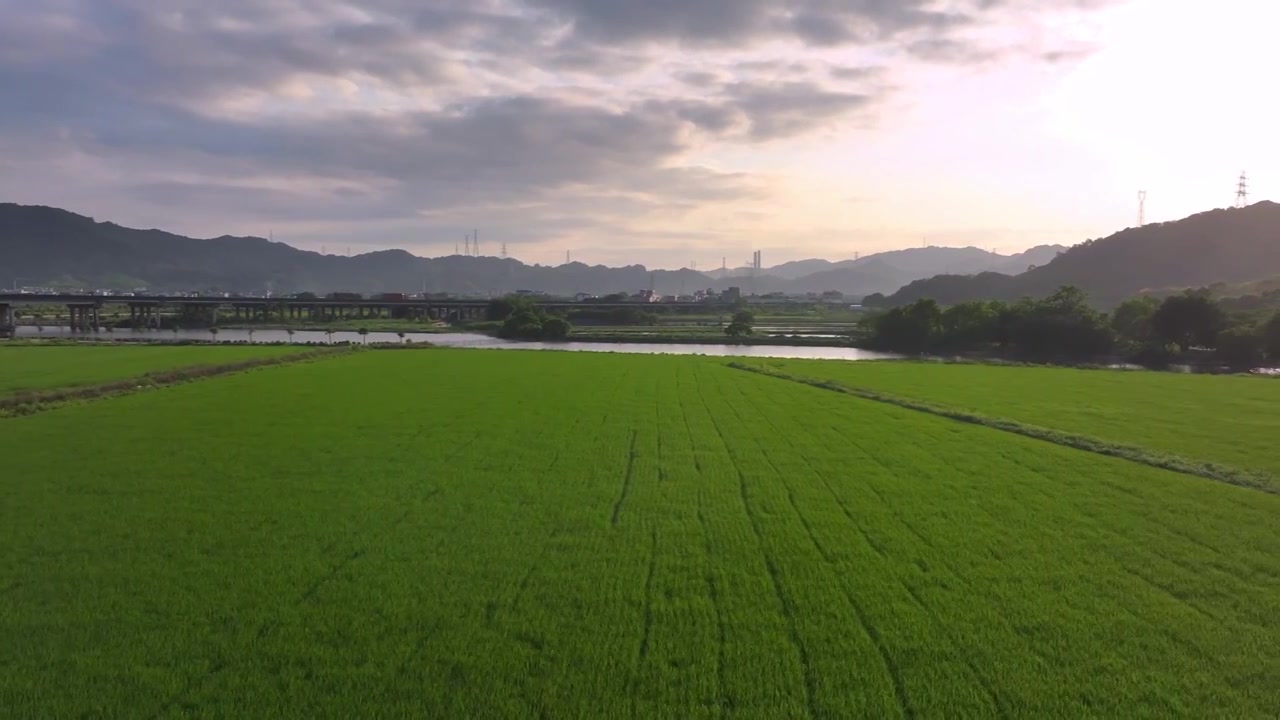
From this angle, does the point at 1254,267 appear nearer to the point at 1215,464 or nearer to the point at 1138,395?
the point at 1138,395

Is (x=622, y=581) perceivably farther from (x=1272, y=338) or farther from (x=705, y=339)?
(x=705, y=339)

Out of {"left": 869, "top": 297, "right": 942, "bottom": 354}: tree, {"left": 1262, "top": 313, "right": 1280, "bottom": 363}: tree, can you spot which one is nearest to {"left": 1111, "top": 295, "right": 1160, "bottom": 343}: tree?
{"left": 1262, "top": 313, "right": 1280, "bottom": 363}: tree

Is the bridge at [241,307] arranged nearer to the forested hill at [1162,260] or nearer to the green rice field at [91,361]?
the green rice field at [91,361]

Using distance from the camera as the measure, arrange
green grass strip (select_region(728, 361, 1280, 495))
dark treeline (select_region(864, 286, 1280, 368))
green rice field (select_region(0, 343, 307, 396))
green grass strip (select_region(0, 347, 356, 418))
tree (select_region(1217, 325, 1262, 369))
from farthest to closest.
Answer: dark treeline (select_region(864, 286, 1280, 368))
tree (select_region(1217, 325, 1262, 369))
green rice field (select_region(0, 343, 307, 396))
green grass strip (select_region(0, 347, 356, 418))
green grass strip (select_region(728, 361, 1280, 495))

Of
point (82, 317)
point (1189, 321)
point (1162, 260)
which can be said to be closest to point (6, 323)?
point (82, 317)

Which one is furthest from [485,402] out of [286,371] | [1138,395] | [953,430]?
[1138,395]

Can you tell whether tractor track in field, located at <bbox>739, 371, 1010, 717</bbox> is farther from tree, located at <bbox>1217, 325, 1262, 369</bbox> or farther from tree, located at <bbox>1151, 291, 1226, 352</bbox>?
tree, located at <bbox>1151, 291, 1226, 352</bbox>
